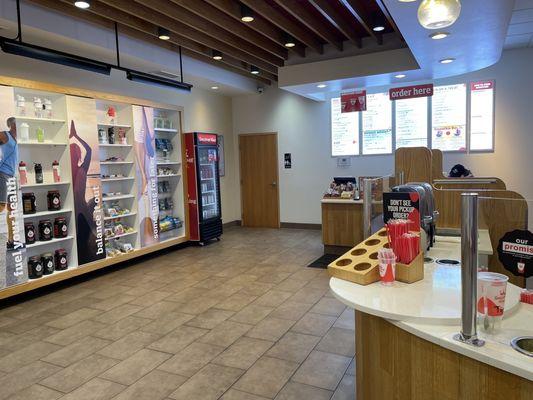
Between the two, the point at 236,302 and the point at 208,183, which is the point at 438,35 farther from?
the point at 208,183

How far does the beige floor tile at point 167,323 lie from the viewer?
3.88 metres

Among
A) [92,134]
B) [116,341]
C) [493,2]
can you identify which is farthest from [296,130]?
[116,341]

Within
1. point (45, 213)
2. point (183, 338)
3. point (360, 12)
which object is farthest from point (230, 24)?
point (183, 338)

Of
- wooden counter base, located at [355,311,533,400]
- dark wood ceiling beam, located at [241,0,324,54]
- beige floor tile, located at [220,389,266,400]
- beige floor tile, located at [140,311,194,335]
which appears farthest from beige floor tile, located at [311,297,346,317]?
dark wood ceiling beam, located at [241,0,324,54]

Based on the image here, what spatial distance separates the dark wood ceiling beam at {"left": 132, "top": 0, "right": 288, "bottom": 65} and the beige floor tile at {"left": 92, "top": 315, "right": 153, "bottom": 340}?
10.6 ft

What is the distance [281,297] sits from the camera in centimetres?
469

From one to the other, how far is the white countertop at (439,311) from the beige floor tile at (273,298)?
95.6 inches

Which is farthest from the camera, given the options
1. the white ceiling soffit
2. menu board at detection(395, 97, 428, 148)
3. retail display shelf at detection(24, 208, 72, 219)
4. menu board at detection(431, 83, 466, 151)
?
menu board at detection(395, 97, 428, 148)

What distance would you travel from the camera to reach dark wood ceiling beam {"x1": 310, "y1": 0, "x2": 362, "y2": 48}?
14.6 feet

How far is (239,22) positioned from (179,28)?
76 cm

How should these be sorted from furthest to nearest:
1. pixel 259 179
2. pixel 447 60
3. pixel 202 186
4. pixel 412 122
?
1. pixel 259 179
2. pixel 202 186
3. pixel 412 122
4. pixel 447 60

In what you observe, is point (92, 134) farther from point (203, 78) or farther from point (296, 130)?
point (296, 130)

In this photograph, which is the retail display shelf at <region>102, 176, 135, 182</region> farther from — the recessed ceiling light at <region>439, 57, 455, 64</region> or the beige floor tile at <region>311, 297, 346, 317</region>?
the recessed ceiling light at <region>439, 57, 455, 64</region>

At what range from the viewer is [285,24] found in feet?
16.4
